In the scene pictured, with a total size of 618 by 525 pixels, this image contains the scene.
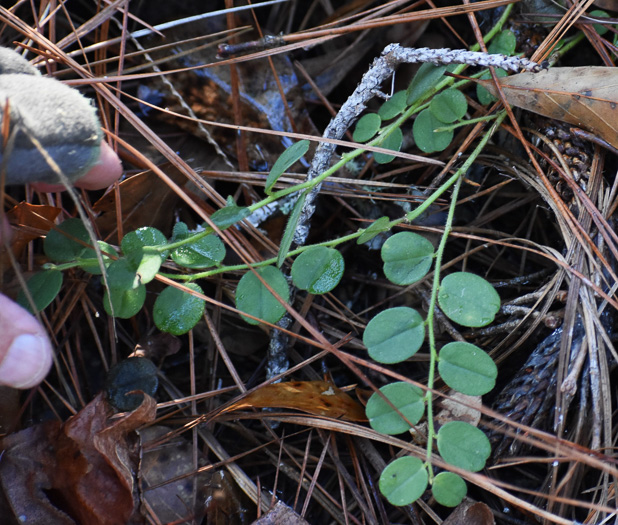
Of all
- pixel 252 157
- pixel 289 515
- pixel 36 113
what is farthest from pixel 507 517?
pixel 36 113

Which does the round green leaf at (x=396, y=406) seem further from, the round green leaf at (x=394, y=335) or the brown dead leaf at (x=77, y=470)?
the brown dead leaf at (x=77, y=470)

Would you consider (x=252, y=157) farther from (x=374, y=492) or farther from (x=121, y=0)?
(x=374, y=492)

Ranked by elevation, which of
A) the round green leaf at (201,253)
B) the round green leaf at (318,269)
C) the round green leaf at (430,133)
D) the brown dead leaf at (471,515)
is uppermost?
the round green leaf at (430,133)

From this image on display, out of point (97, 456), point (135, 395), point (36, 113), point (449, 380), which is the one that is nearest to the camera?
point (36, 113)

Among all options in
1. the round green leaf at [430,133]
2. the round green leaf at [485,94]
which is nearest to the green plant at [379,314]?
the round green leaf at [430,133]

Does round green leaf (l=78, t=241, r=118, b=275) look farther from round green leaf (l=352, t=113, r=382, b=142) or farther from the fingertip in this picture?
round green leaf (l=352, t=113, r=382, b=142)

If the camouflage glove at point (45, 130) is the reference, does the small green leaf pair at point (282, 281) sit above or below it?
below
